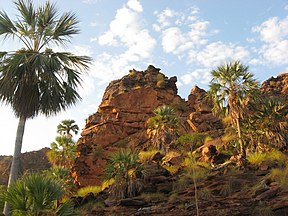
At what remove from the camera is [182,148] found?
30234 mm

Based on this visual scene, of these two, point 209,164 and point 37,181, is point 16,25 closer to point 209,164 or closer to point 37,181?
point 37,181

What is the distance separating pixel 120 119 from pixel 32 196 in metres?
32.8

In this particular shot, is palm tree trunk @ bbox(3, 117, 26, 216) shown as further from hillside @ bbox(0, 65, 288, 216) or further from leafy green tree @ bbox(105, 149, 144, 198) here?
leafy green tree @ bbox(105, 149, 144, 198)

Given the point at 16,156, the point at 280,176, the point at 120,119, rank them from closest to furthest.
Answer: the point at 16,156 → the point at 280,176 → the point at 120,119

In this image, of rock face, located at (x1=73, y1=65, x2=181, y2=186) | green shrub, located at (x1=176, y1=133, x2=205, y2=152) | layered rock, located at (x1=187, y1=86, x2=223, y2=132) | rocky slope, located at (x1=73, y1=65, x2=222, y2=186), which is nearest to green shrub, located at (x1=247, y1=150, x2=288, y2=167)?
green shrub, located at (x1=176, y1=133, x2=205, y2=152)

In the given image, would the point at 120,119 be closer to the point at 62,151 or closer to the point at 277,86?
the point at 62,151

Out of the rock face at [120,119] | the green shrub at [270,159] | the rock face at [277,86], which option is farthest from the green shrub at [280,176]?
the rock face at [277,86]

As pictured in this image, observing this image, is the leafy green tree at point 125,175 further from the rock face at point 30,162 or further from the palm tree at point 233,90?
the rock face at point 30,162

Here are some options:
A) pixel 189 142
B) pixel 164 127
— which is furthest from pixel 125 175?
pixel 164 127

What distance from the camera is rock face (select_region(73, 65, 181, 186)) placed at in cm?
3759

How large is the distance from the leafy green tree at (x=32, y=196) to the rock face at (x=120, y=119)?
2770cm

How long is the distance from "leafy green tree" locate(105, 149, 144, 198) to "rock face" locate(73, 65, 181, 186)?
16.3 m

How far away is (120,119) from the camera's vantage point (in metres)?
42.0

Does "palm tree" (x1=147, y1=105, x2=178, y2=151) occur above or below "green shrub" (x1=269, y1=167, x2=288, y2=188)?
above
